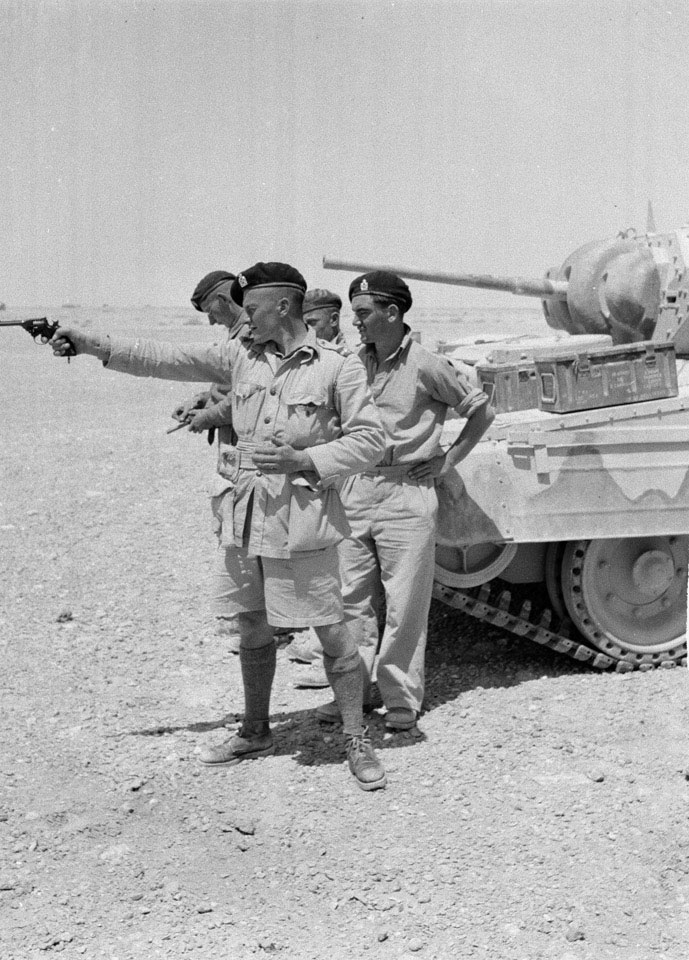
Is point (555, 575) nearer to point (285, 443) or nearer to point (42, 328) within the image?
point (285, 443)

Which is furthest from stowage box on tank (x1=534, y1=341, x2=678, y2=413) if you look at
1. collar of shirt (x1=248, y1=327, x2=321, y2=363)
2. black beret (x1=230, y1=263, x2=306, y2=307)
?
black beret (x1=230, y1=263, x2=306, y2=307)

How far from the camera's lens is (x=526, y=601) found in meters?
6.64

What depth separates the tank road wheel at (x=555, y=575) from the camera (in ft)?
21.8

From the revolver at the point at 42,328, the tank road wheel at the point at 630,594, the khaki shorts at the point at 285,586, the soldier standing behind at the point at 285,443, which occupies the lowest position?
the tank road wheel at the point at 630,594

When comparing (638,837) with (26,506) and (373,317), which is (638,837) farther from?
(26,506)

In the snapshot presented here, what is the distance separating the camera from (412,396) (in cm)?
577

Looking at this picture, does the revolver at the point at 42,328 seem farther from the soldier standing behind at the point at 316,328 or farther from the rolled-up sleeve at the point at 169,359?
the soldier standing behind at the point at 316,328

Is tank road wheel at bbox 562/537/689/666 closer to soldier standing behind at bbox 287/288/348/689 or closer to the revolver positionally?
soldier standing behind at bbox 287/288/348/689

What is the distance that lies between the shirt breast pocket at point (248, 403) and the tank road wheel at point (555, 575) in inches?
86.3

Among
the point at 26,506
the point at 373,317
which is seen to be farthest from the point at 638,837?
the point at 26,506

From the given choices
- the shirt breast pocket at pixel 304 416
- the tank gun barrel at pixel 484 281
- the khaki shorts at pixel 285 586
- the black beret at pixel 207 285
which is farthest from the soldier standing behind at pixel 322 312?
the khaki shorts at pixel 285 586

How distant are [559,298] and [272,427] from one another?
12.6ft

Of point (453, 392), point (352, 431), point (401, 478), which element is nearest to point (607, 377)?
point (453, 392)

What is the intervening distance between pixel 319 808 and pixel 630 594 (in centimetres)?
244
